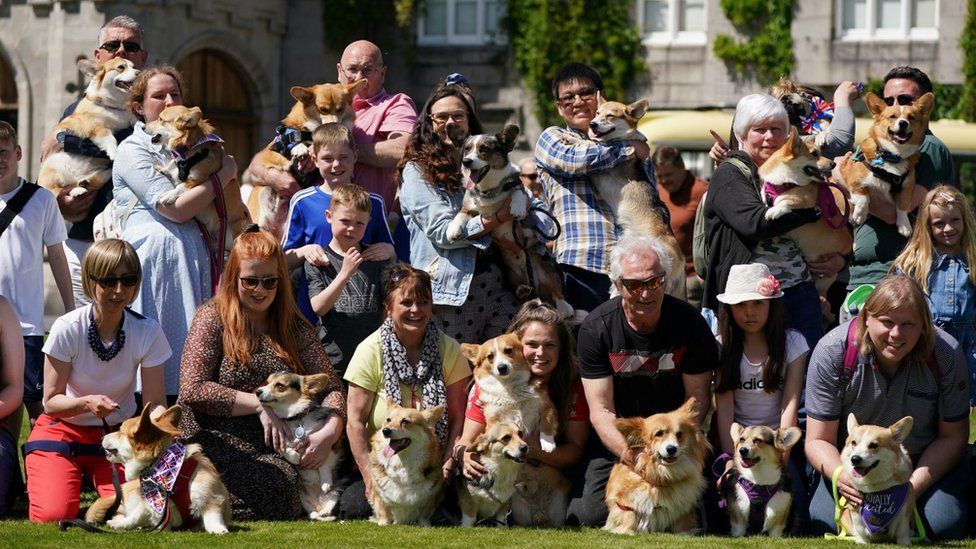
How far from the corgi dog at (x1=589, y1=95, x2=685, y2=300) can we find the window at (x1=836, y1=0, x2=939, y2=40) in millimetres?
12000

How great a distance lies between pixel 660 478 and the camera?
18.9 ft

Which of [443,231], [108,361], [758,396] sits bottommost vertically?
[758,396]

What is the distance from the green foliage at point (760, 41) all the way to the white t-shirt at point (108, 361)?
1331 centimetres

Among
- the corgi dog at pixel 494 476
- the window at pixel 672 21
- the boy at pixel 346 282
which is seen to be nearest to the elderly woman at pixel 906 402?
the corgi dog at pixel 494 476

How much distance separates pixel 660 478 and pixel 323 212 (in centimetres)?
229

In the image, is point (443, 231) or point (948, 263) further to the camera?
point (443, 231)

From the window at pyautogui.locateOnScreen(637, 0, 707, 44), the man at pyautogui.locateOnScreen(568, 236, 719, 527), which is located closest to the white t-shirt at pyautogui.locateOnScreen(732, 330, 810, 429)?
the man at pyautogui.locateOnScreen(568, 236, 719, 527)

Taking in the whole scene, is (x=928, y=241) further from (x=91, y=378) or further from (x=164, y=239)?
(x=91, y=378)

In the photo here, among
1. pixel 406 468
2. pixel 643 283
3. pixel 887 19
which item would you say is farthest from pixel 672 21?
pixel 406 468

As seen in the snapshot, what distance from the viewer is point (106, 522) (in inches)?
224

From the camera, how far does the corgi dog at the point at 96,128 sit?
725 cm

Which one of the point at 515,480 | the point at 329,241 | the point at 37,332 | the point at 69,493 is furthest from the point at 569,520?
the point at 37,332

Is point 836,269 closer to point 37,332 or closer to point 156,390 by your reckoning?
point 156,390

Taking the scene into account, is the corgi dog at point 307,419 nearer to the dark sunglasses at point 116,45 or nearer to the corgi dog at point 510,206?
the corgi dog at point 510,206
